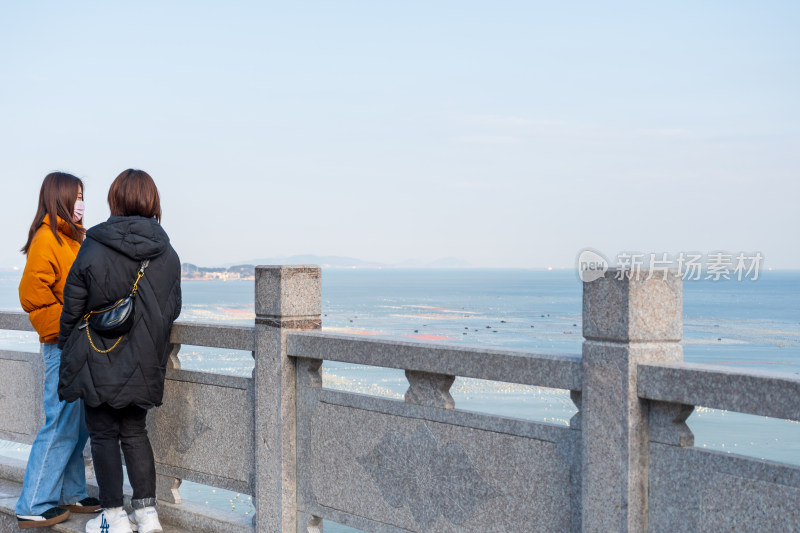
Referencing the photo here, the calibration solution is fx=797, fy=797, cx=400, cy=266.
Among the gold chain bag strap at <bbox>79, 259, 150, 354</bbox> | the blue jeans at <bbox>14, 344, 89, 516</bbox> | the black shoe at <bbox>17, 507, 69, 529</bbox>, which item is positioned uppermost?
the gold chain bag strap at <bbox>79, 259, 150, 354</bbox>

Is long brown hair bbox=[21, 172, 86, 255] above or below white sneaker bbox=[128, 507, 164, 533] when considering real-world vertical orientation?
above

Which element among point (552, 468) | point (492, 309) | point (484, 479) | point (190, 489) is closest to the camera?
point (552, 468)

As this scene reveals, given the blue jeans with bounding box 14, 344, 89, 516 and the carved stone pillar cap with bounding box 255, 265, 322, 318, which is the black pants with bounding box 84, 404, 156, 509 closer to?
the blue jeans with bounding box 14, 344, 89, 516

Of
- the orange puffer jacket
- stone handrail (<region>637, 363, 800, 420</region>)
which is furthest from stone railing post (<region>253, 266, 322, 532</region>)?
stone handrail (<region>637, 363, 800, 420</region>)

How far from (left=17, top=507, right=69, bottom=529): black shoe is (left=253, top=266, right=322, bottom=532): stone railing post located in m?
1.39

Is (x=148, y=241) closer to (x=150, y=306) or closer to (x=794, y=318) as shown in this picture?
(x=150, y=306)

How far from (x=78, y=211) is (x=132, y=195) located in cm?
72

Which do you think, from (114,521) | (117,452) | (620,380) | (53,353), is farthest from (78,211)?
(620,380)

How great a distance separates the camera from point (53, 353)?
4785 mm

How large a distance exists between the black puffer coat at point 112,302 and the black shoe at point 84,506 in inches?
45.0

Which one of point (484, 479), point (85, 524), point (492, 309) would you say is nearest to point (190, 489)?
point (85, 524)

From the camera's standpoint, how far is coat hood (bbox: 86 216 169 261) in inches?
162

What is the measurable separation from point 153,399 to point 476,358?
1994 millimetres

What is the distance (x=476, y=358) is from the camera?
3328mm
